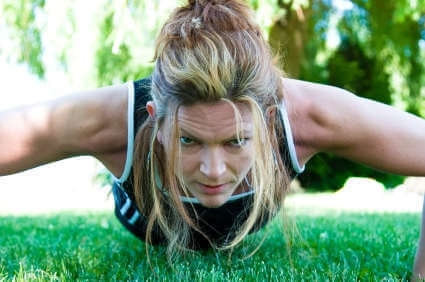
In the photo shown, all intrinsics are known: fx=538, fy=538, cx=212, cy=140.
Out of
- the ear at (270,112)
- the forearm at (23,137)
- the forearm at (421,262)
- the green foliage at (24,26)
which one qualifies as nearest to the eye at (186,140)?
the ear at (270,112)

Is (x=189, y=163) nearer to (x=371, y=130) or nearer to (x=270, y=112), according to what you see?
(x=270, y=112)

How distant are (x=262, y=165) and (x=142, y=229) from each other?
1194 millimetres

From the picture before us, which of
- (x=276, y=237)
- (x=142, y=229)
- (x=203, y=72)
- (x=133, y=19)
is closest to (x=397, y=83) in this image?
(x=133, y=19)

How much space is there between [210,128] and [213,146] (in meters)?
0.06

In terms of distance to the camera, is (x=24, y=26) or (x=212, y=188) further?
(x=24, y=26)

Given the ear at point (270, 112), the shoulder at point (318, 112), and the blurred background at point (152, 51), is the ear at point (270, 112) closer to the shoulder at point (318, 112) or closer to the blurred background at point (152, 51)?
the shoulder at point (318, 112)

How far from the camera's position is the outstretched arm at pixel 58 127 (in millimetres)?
2150

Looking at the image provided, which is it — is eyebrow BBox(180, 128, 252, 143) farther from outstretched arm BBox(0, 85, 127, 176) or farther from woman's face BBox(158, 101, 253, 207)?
outstretched arm BBox(0, 85, 127, 176)

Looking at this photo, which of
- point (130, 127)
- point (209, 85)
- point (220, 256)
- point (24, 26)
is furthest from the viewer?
point (24, 26)

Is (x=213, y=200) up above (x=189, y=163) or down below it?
below

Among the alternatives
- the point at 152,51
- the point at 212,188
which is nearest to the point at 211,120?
the point at 212,188

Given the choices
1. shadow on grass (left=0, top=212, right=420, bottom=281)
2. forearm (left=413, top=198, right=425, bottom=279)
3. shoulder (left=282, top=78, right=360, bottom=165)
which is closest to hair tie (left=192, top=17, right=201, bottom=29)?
shoulder (left=282, top=78, right=360, bottom=165)

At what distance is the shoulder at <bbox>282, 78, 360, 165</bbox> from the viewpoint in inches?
86.2

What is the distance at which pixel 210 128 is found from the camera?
72.1 inches
